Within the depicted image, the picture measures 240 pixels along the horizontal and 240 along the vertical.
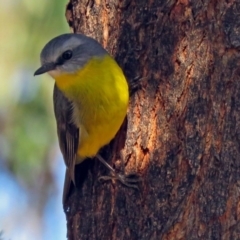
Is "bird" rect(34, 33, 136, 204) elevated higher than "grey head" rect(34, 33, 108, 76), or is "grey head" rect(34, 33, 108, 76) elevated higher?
"grey head" rect(34, 33, 108, 76)

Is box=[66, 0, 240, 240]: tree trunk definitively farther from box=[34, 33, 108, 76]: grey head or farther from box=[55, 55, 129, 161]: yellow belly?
box=[34, 33, 108, 76]: grey head

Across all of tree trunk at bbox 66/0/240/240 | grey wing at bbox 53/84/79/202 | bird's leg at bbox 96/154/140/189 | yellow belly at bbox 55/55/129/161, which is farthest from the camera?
grey wing at bbox 53/84/79/202

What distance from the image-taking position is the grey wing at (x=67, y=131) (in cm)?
484

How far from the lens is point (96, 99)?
4.64 m

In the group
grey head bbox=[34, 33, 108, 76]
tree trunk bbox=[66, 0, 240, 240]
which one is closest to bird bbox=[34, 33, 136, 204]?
grey head bbox=[34, 33, 108, 76]

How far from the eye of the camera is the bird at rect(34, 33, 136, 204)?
4.49 m

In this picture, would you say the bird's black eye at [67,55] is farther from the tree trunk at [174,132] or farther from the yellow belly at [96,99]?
the tree trunk at [174,132]

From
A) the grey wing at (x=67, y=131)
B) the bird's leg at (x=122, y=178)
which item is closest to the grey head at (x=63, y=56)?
the grey wing at (x=67, y=131)

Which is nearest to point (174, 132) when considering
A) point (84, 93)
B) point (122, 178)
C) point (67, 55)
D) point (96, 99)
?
point (122, 178)

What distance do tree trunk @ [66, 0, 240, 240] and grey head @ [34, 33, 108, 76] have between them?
1.35 ft

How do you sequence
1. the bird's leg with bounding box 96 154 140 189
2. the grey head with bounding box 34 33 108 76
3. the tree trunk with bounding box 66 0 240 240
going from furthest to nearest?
the grey head with bounding box 34 33 108 76
the bird's leg with bounding box 96 154 140 189
the tree trunk with bounding box 66 0 240 240

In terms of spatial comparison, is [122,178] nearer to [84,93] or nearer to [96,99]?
[96,99]

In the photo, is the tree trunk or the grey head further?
the grey head

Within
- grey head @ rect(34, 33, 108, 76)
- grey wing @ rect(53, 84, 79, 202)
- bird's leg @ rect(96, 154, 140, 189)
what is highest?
grey head @ rect(34, 33, 108, 76)
